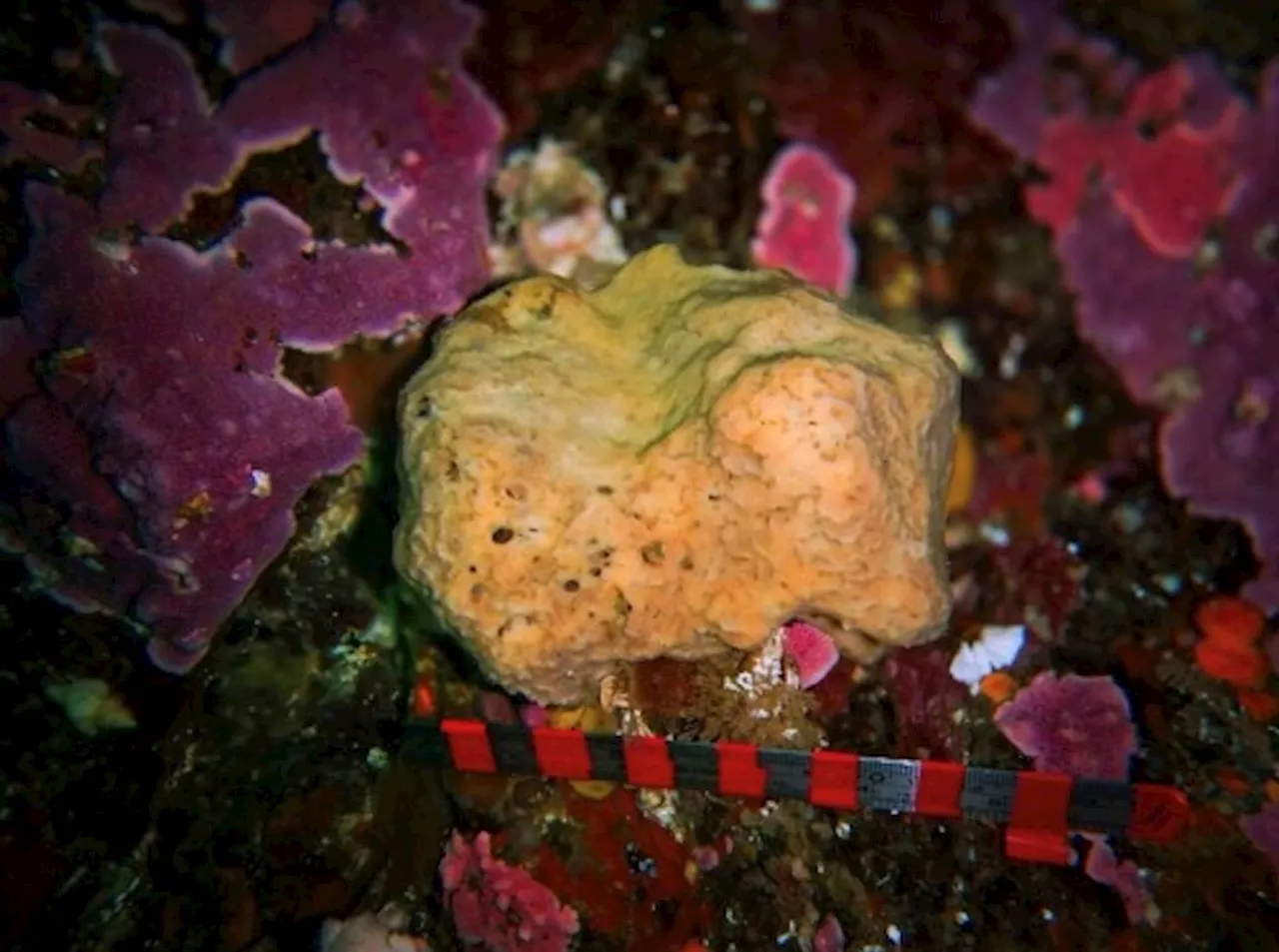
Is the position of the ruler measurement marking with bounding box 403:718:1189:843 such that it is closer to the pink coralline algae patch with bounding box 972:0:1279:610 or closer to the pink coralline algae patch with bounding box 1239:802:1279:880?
the pink coralline algae patch with bounding box 1239:802:1279:880

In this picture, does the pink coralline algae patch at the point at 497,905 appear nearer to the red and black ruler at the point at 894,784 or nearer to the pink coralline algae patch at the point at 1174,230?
Result: the red and black ruler at the point at 894,784

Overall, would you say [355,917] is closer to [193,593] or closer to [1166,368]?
[193,593]

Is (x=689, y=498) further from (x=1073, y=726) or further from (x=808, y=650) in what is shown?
(x=1073, y=726)

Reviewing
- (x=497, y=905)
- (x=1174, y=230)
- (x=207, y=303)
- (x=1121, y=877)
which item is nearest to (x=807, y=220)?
(x=1174, y=230)

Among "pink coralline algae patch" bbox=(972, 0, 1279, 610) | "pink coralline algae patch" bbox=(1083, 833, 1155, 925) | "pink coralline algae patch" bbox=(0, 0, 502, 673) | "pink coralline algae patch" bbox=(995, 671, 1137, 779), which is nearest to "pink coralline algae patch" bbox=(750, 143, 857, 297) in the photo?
"pink coralline algae patch" bbox=(972, 0, 1279, 610)

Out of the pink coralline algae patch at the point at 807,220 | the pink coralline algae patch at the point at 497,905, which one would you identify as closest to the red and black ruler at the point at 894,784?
the pink coralline algae patch at the point at 497,905

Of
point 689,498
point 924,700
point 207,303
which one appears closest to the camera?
point 689,498
